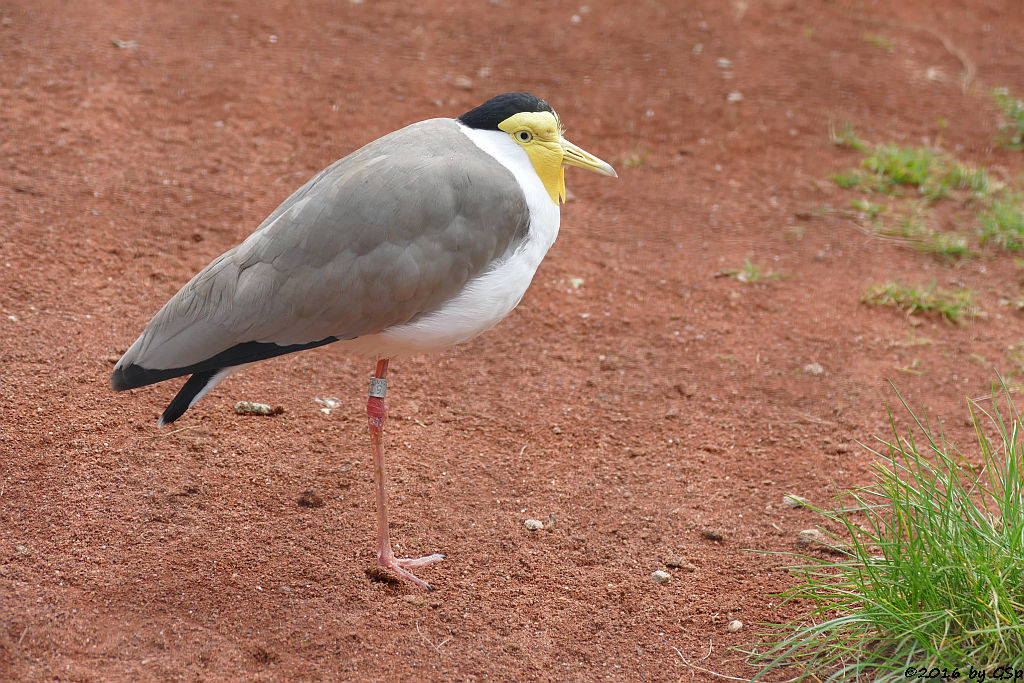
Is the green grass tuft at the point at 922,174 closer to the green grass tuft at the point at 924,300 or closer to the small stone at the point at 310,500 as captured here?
the green grass tuft at the point at 924,300

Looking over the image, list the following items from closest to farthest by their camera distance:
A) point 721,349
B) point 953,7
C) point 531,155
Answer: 1. point 531,155
2. point 721,349
3. point 953,7

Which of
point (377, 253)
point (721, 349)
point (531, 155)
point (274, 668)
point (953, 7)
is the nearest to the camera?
point (274, 668)

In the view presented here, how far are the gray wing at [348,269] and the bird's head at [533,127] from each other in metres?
0.26

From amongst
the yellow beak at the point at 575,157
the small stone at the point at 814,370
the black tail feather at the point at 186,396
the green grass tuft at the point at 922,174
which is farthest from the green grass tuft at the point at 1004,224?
the black tail feather at the point at 186,396

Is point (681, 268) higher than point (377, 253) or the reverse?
the reverse

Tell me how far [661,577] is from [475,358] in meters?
1.79

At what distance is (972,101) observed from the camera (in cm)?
820

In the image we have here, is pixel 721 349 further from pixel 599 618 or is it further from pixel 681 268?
pixel 599 618

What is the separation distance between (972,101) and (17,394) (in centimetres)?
762

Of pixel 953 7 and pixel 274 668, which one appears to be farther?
pixel 953 7

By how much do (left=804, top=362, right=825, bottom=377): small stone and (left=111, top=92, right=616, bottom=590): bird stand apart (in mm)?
2177

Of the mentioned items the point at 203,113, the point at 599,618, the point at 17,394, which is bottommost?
the point at 599,618

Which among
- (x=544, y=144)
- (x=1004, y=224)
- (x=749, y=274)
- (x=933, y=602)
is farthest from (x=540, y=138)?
(x=1004, y=224)

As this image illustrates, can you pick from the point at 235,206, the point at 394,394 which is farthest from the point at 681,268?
the point at 235,206
